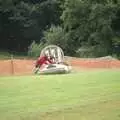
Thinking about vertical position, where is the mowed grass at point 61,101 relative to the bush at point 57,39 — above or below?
above

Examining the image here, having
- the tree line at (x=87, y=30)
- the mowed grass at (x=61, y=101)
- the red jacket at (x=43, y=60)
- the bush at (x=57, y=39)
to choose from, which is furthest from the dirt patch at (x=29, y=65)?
the bush at (x=57, y=39)

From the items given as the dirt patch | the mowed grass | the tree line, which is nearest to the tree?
the tree line

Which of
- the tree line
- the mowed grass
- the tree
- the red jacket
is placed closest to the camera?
the mowed grass

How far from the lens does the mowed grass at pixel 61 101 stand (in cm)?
917

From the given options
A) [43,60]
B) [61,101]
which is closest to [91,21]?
[43,60]

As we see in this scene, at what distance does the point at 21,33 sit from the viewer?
68.4 meters

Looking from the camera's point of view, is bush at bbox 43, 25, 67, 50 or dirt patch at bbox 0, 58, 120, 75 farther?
bush at bbox 43, 25, 67, 50

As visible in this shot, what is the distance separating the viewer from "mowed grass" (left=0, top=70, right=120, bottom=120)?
9172mm

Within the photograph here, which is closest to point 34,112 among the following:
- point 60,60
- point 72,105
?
point 72,105

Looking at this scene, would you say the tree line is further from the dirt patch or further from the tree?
the dirt patch

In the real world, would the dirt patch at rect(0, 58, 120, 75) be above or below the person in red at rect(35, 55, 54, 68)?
below

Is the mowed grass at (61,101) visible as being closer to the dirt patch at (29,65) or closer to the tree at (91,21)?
the dirt patch at (29,65)

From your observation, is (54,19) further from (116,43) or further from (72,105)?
(72,105)

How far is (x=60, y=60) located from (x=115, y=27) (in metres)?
20.0
